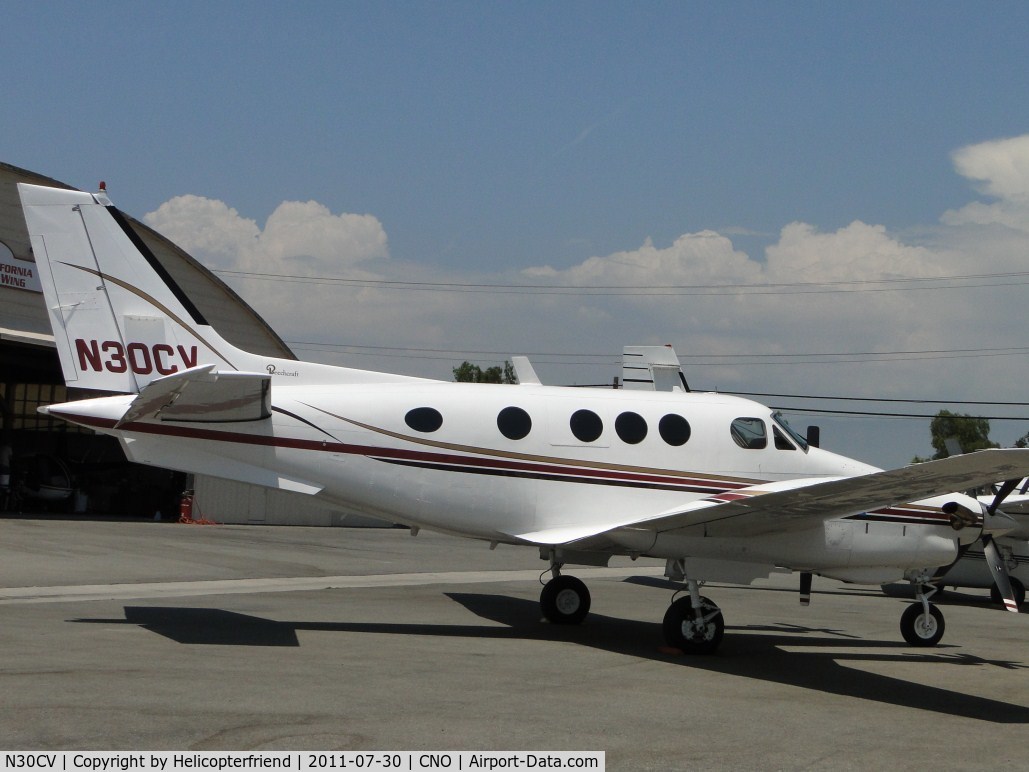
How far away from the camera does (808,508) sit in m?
12.5

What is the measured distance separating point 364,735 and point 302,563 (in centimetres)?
1799

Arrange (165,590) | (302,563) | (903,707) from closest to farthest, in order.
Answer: (903,707), (165,590), (302,563)

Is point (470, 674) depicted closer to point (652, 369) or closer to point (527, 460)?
point (527, 460)

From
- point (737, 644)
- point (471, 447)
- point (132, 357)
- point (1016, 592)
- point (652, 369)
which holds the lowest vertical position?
point (737, 644)

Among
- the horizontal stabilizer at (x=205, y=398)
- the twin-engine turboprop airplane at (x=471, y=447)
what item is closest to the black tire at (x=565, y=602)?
the twin-engine turboprop airplane at (x=471, y=447)

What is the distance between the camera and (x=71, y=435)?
49.1 metres

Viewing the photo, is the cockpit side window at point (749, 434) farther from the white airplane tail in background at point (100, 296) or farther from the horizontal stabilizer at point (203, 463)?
the white airplane tail in background at point (100, 296)

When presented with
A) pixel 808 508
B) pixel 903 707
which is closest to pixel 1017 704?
pixel 903 707

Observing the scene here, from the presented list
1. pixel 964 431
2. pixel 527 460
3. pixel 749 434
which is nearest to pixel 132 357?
pixel 527 460

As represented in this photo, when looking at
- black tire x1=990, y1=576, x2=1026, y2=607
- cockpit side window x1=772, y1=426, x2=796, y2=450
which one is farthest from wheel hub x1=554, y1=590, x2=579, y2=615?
black tire x1=990, y1=576, x2=1026, y2=607

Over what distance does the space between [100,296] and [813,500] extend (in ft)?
30.3

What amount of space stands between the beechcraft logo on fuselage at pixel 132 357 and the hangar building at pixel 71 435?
22.8 m

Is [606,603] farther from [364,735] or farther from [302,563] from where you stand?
[364,735]

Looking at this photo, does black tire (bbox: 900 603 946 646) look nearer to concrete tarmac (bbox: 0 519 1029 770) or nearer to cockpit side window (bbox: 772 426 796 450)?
concrete tarmac (bbox: 0 519 1029 770)
